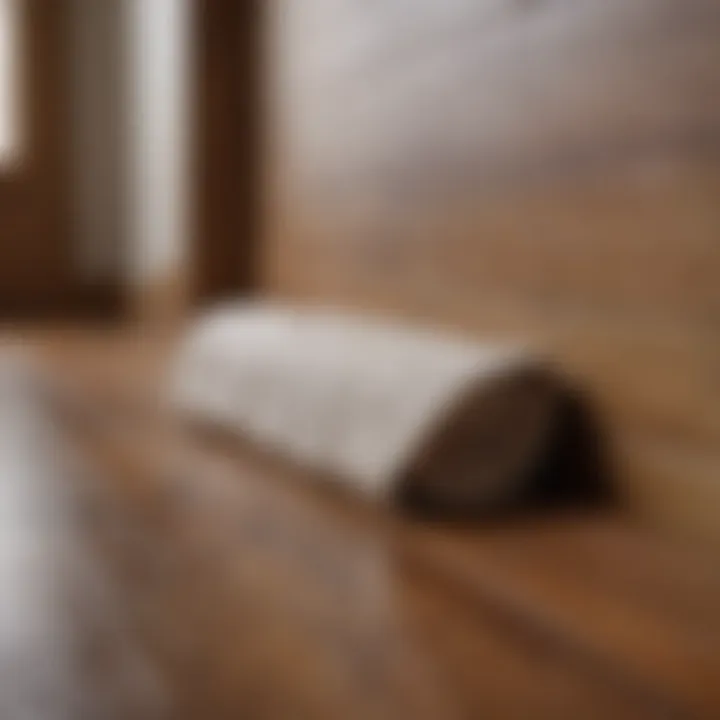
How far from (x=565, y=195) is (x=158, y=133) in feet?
6.22

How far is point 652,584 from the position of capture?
89 cm

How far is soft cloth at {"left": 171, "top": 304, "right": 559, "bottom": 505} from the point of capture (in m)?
1.09

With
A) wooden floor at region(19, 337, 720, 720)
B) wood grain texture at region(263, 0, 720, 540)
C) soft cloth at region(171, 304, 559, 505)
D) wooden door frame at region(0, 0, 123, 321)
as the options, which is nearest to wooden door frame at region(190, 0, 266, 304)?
wood grain texture at region(263, 0, 720, 540)

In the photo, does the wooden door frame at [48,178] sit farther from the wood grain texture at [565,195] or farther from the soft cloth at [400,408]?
the soft cloth at [400,408]

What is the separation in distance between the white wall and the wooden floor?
1.49 m

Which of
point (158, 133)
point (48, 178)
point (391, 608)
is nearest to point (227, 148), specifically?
point (158, 133)

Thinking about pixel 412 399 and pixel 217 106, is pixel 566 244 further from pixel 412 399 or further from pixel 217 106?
pixel 217 106

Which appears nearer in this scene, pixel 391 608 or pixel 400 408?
pixel 391 608

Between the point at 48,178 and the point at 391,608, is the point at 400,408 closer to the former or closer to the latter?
the point at 391,608

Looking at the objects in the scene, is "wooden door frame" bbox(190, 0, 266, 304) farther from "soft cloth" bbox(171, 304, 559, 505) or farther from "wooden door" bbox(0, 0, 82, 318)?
"wooden door" bbox(0, 0, 82, 318)

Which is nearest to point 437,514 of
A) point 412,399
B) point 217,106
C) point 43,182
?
point 412,399

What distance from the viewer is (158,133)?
2.95 meters

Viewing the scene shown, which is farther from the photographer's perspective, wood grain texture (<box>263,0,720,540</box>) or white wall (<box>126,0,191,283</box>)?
white wall (<box>126,0,191,283</box>)

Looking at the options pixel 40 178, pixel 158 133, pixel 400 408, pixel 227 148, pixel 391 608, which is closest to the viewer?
pixel 391 608
